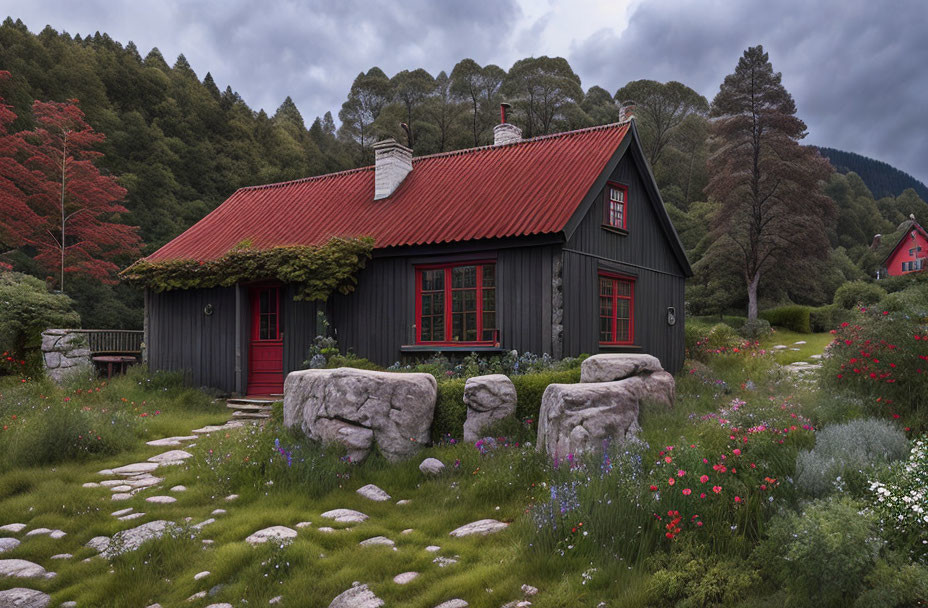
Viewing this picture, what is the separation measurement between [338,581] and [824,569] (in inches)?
118

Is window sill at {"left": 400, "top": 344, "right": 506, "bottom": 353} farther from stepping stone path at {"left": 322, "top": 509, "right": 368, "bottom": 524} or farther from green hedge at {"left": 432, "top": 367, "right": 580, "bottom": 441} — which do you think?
stepping stone path at {"left": 322, "top": 509, "right": 368, "bottom": 524}

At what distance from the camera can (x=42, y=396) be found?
36.3 feet

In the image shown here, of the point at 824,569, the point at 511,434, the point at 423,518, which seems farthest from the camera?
the point at 511,434

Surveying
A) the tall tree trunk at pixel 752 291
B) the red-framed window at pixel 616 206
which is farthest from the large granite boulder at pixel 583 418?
the tall tree trunk at pixel 752 291

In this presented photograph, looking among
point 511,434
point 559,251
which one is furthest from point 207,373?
point 511,434

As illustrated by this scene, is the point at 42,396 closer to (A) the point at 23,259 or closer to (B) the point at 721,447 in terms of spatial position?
(B) the point at 721,447

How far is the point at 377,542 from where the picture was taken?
496cm

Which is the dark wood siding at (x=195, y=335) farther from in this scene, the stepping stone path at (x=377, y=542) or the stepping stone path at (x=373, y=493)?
the stepping stone path at (x=377, y=542)

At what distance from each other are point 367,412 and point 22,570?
11.0ft

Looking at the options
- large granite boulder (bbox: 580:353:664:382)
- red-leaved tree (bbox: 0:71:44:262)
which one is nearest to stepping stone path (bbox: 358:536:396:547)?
large granite boulder (bbox: 580:353:664:382)

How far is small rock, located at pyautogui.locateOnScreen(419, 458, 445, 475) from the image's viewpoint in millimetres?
6465

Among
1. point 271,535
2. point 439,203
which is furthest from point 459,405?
point 439,203

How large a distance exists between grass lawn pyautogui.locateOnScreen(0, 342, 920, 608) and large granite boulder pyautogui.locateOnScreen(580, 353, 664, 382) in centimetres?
65

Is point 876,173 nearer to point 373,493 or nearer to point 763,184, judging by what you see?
point 763,184
